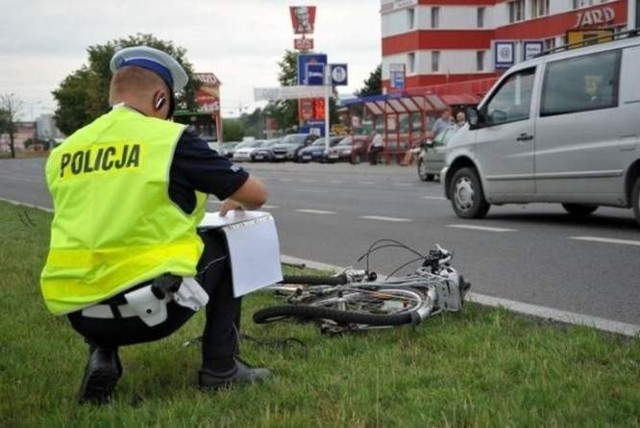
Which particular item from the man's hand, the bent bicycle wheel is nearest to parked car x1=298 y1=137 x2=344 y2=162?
the bent bicycle wheel

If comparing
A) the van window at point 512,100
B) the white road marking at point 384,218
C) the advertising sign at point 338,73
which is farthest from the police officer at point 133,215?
the advertising sign at point 338,73

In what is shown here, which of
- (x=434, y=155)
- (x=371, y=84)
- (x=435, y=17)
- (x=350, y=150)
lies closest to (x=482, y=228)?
(x=434, y=155)

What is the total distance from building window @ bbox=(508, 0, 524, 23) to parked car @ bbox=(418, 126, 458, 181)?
36061mm

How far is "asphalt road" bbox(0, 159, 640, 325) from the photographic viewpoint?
6465 mm

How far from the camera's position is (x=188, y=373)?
4.06m

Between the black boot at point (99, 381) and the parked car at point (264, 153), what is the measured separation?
51.7 m

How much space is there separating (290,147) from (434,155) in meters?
31.6

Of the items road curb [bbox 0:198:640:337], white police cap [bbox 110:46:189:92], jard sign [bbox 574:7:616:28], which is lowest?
road curb [bbox 0:198:640:337]

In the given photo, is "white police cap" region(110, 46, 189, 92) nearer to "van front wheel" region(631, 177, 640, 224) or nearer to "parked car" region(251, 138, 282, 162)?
"van front wheel" region(631, 177, 640, 224)

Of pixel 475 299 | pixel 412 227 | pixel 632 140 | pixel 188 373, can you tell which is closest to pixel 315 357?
pixel 188 373

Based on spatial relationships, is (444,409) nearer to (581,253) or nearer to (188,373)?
(188,373)

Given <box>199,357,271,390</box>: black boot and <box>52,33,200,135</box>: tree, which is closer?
<box>199,357,271,390</box>: black boot

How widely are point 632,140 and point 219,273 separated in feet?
22.9

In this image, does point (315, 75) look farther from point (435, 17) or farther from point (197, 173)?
point (197, 173)
